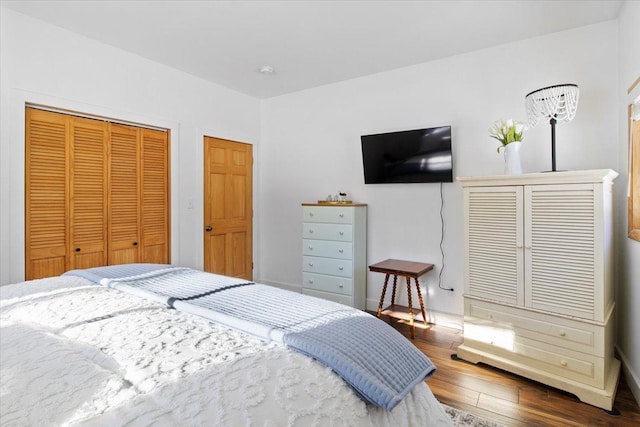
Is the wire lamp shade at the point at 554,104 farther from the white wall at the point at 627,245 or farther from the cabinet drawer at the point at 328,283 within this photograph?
the cabinet drawer at the point at 328,283

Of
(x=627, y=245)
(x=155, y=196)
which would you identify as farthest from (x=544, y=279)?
(x=155, y=196)

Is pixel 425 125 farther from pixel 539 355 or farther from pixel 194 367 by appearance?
pixel 194 367

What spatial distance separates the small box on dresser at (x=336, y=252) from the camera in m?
3.47

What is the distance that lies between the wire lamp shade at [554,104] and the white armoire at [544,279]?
339 millimetres

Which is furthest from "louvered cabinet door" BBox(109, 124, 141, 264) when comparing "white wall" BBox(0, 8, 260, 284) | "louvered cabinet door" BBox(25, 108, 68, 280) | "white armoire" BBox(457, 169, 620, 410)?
"white armoire" BBox(457, 169, 620, 410)

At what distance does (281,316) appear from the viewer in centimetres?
124

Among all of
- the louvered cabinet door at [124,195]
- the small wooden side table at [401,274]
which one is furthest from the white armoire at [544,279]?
the louvered cabinet door at [124,195]

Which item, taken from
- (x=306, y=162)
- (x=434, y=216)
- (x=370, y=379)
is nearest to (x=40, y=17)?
(x=306, y=162)

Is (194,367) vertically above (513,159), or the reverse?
(513,159)

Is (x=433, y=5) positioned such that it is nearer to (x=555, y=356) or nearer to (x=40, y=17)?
(x=555, y=356)

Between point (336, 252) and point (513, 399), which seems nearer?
point (513, 399)

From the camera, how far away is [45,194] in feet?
8.80

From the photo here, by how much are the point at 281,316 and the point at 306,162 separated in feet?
10.3

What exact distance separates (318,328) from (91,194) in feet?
9.05
